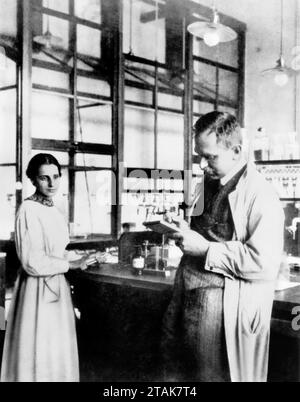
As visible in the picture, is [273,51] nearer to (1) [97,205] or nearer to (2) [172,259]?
(1) [97,205]

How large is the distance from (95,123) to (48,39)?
1230 millimetres

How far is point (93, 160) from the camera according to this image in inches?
225

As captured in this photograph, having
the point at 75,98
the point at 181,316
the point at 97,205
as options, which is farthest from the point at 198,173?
the point at 181,316

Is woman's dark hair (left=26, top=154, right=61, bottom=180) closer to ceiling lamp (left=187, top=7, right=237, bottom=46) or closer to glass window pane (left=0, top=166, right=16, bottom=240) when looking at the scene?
ceiling lamp (left=187, top=7, right=237, bottom=46)

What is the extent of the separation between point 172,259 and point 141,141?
3.21m

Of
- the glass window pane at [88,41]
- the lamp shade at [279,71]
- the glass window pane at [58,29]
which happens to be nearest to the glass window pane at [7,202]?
the glass window pane at [58,29]

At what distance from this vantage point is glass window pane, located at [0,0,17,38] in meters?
4.83

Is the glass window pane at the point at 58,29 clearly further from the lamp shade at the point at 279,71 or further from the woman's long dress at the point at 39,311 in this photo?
the woman's long dress at the point at 39,311

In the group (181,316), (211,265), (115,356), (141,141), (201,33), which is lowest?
(115,356)

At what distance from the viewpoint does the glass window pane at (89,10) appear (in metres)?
5.44

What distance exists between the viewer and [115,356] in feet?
10.3

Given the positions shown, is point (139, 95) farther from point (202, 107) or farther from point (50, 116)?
point (50, 116)
